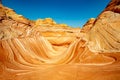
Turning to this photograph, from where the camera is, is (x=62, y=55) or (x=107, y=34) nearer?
(x=62, y=55)

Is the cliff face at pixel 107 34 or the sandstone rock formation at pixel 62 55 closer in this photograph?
the sandstone rock formation at pixel 62 55

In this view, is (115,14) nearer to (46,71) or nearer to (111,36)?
(111,36)

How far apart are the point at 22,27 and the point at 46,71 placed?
5.05 m

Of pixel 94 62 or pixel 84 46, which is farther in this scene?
pixel 84 46

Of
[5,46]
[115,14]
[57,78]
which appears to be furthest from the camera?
[115,14]

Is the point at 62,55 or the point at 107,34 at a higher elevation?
the point at 107,34

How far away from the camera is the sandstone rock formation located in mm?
6145

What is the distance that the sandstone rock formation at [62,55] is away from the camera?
20.2ft

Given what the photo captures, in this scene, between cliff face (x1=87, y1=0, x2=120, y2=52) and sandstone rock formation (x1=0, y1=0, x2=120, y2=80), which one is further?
cliff face (x1=87, y1=0, x2=120, y2=52)

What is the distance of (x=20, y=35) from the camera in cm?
998

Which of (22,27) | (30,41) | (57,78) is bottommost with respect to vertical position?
(57,78)

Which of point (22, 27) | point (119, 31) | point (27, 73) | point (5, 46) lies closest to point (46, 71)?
point (27, 73)

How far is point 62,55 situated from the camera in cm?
927

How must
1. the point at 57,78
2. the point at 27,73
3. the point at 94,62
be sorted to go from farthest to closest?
the point at 94,62 → the point at 27,73 → the point at 57,78
